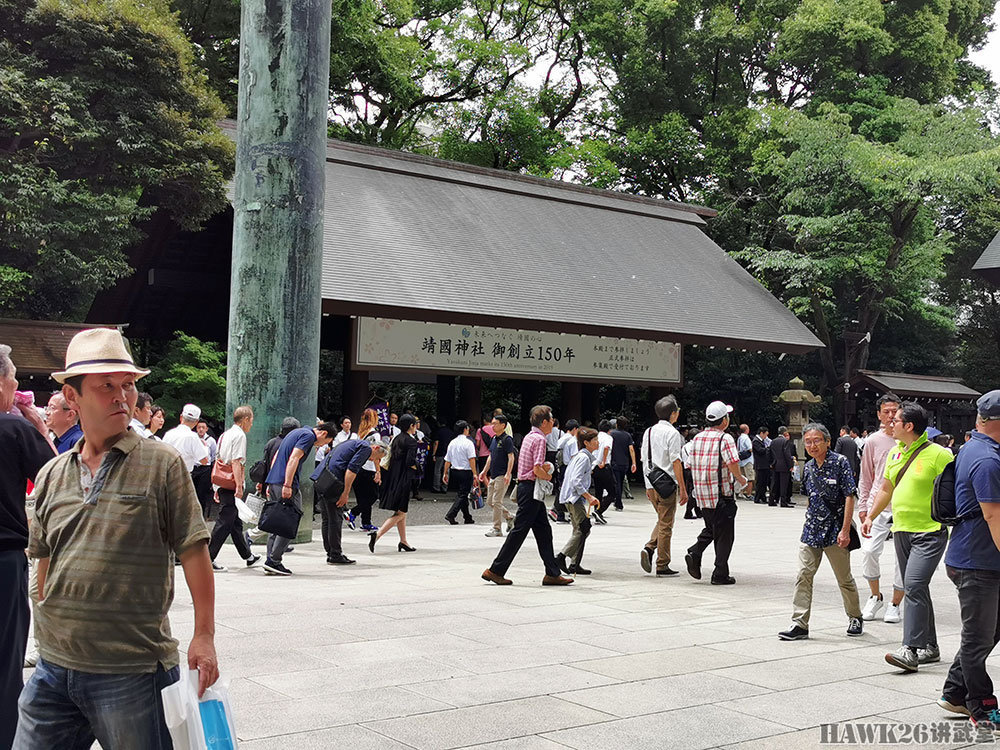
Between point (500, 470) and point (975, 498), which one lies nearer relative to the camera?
point (975, 498)

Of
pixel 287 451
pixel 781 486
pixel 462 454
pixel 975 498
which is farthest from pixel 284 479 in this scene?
pixel 781 486

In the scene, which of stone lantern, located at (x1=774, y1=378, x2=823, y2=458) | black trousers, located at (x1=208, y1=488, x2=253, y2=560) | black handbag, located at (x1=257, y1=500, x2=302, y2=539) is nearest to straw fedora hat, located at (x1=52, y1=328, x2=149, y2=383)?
black handbag, located at (x1=257, y1=500, x2=302, y2=539)

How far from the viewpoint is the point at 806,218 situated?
26.8m

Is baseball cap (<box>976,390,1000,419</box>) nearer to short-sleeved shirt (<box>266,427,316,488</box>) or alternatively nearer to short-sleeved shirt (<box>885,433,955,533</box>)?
short-sleeved shirt (<box>885,433,955,533</box>)

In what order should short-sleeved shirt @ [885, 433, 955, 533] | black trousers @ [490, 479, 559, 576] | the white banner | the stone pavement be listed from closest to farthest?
the stone pavement
short-sleeved shirt @ [885, 433, 955, 533]
black trousers @ [490, 479, 559, 576]
the white banner

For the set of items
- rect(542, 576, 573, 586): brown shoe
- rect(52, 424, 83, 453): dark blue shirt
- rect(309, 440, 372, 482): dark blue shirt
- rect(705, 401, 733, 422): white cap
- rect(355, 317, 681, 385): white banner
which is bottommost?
rect(542, 576, 573, 586): brown shoe

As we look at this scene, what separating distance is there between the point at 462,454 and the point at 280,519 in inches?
252

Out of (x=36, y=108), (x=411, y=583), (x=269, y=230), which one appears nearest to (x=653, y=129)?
(x=36, y=108)

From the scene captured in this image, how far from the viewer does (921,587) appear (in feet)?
19.8

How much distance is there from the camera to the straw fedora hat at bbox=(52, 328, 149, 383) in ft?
9.48

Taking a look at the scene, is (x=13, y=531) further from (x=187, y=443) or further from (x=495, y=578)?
(x=187, y=443)

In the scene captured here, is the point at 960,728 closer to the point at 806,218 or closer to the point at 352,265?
the point at 352,265

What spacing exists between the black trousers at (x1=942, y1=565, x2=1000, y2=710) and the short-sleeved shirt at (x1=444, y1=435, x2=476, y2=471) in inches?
436

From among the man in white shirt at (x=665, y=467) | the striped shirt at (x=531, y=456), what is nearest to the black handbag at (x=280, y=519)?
the striped shirt at (x=531, y=456)
